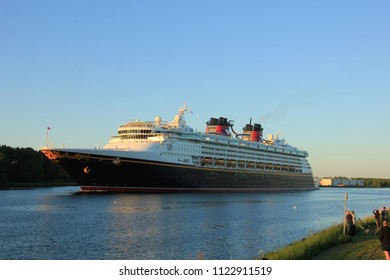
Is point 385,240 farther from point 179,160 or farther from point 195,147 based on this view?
point 195,147

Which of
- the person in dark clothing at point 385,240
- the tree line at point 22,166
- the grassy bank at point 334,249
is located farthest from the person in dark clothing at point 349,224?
the tree line at point 22,166

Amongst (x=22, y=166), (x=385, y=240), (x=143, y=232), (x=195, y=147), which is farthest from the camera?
(x=22, y=166)

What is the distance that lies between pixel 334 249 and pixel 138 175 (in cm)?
5670

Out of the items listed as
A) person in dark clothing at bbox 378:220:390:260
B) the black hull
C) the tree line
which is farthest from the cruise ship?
person in dark clothing at bbox 378:220:390:260

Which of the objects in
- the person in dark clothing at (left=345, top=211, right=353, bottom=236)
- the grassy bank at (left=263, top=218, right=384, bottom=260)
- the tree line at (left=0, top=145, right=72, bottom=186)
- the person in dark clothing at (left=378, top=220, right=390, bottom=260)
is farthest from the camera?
the tree line at (left=0, top=145, right=72, bottom=186)

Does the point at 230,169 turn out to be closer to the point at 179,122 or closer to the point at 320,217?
the point at 179,122

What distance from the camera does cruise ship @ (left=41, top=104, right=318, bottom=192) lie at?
75125 millimetres

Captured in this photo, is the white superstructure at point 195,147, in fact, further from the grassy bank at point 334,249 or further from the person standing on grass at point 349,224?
the grassy bank at point 334,249

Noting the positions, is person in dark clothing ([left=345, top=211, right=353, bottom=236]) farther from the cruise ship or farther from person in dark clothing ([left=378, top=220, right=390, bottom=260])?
the cruise ship

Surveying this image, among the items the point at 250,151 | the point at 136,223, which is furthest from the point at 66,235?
the point at 250,151

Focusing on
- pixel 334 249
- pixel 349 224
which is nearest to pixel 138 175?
pixel 349 224

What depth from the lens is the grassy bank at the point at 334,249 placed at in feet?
66.5

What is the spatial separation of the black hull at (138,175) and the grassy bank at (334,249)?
5186 centimetres

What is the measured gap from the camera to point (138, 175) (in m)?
77.7
